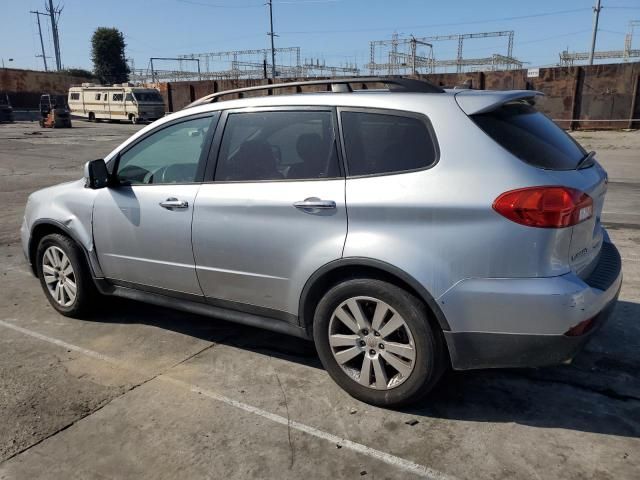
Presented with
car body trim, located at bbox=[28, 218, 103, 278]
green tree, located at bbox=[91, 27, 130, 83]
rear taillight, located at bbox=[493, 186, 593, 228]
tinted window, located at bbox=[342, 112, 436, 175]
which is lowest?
car body trim, located at bbox=[28, 218, 103, 278]

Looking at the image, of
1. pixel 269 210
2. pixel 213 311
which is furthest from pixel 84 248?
pixel 269 210

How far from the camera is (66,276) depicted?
4562mm

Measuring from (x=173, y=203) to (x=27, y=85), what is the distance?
199ft

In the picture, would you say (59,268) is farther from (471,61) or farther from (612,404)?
(471,61)

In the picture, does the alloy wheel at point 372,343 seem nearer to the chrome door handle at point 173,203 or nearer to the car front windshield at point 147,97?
the chrome door handle at point 173,203

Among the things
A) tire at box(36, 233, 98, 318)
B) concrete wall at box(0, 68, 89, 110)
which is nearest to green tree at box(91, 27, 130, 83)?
concrete wall at box(0, 68, 89, 110)

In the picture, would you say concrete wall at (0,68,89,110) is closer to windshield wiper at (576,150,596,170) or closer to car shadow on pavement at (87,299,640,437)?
car shadow on pavement at (87,299,640,437)

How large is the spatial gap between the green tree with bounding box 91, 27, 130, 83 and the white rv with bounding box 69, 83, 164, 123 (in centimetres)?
3986

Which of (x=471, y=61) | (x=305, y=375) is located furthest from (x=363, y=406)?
(x=471, y=61)

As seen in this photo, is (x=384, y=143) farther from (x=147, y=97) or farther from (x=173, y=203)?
(x=147, y=97)

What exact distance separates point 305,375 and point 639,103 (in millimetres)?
25760

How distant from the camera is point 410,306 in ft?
9.48

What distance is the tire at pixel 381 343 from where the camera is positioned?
114 inches

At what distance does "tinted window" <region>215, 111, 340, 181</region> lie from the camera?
3271 mm
